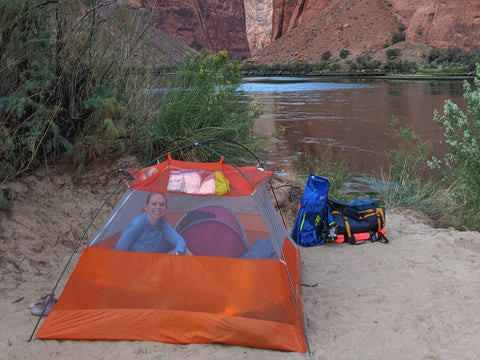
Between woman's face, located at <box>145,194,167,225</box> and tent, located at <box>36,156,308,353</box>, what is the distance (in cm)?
10

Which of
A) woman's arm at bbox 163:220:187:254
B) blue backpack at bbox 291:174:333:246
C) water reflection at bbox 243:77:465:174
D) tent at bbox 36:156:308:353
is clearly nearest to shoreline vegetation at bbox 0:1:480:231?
water reflection at bbox 243:77:465:174

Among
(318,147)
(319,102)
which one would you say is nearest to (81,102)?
(318,147)

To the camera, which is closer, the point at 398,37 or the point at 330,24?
the point at 398,37

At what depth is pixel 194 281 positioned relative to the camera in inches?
149

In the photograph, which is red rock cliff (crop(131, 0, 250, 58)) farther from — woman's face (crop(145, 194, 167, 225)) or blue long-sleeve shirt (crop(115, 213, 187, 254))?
blue long-sleeve shirt (crop(115, 213, 187, 254))

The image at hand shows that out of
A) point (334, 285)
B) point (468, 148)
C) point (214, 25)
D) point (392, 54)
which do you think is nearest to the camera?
point (334, 285)

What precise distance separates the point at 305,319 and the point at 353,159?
28.7 ft

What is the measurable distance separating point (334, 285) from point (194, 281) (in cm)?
154

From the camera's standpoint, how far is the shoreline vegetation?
5.70 meters

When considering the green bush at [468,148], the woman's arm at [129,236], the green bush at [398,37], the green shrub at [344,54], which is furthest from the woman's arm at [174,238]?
the green shrub at [344,54]

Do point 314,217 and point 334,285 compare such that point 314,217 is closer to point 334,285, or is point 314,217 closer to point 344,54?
point 334,285

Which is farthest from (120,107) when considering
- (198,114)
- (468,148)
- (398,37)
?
(398,37)

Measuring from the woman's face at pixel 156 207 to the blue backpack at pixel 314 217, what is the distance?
7.29 feet

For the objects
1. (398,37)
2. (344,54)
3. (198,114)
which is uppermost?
(198,114)
